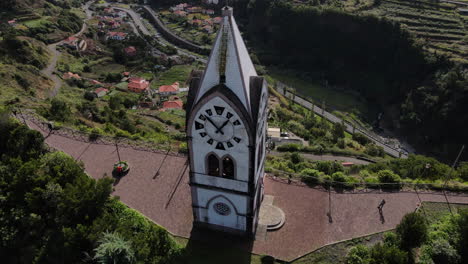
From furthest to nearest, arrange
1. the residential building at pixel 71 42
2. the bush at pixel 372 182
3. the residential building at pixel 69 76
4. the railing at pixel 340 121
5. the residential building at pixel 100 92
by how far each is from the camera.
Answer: the residential building at pixel 71 42
the residential building at pixel 100 92
the residential building at pixel 69 76
the railing at pixel 340 121
the bush at pixel 372 182

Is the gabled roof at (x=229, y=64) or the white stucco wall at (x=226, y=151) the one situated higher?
the gabled roof at (x=229, y=64)

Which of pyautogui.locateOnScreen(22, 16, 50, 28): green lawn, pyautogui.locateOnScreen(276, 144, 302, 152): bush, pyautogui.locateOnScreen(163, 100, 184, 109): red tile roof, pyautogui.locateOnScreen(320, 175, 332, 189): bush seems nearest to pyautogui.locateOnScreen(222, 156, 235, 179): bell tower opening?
pyautogui.locateOnScreen(320, 175, 332, 189): bush

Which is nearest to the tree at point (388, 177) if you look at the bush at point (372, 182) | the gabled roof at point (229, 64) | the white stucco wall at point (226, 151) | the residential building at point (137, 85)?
the bush at point (372, 182)

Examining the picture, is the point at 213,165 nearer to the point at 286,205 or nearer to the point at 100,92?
the point at 286,205

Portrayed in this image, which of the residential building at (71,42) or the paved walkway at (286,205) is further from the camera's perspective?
the residential building at (71,42)

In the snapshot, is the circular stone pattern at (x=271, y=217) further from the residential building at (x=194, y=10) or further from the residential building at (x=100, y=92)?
the residential building at (x=194, y=10)

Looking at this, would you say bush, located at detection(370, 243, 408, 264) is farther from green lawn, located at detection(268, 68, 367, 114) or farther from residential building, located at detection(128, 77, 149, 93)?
residential building, located at detection(128, 77, 149, 93)

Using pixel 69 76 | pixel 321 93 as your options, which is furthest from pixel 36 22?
pixel 321 93

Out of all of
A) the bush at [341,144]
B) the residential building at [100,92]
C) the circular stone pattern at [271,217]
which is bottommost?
the bush at [341,144]
